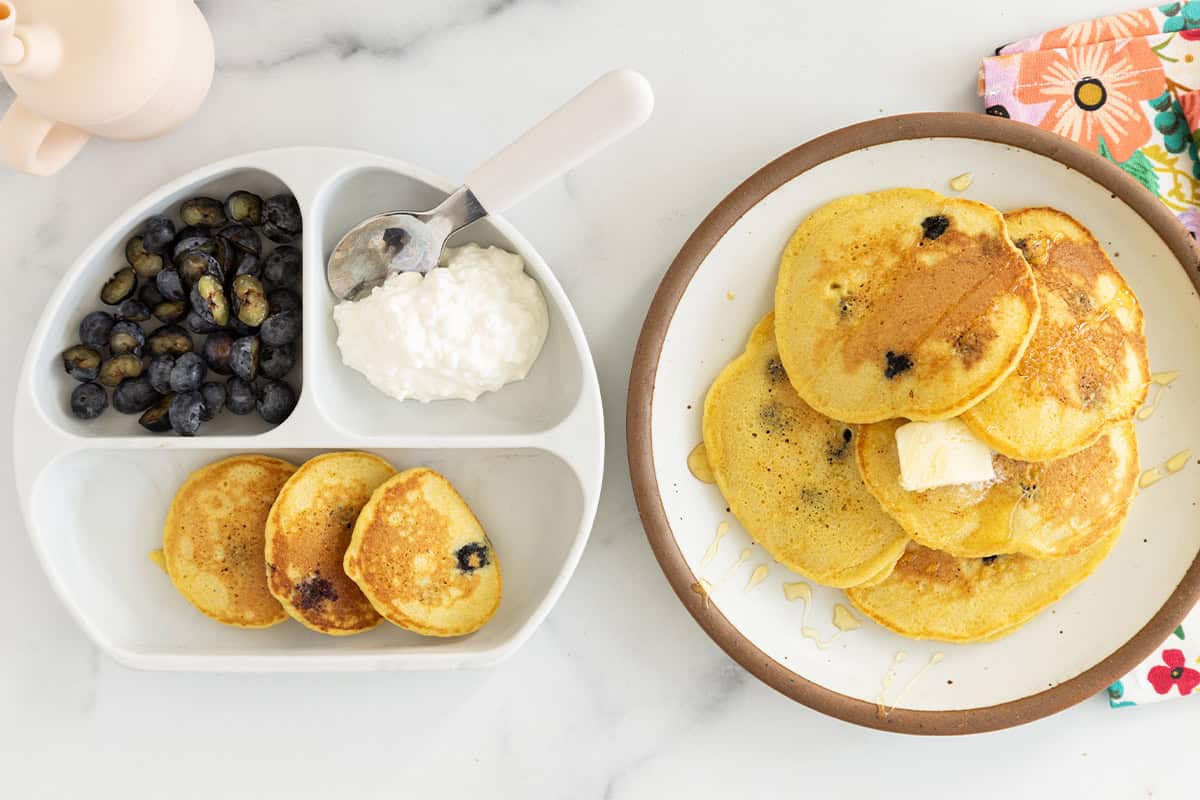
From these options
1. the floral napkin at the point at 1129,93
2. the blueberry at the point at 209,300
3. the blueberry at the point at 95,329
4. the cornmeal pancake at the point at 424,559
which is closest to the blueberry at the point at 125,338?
the blueberry at the point at 95,329

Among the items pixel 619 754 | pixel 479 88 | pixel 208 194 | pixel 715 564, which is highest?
pixel 479 88

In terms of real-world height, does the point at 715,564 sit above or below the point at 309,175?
below

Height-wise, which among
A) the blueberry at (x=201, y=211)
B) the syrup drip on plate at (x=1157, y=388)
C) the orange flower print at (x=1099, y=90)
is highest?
the orange flower print at (x=1099, y=90)

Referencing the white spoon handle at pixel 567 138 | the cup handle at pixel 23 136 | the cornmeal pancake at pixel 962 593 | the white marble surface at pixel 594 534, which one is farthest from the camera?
the white marble surface at pixel 594 534

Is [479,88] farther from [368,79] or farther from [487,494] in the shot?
[487,494]

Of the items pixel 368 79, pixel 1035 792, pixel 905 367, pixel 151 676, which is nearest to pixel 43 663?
pixel 151 676

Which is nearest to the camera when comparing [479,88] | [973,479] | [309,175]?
[973,479]

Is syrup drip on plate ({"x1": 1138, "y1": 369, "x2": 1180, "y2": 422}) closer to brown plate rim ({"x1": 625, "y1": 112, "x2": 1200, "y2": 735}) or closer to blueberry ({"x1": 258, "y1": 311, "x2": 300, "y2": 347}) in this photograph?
brown plate rim ({"x1": 625, "y1": 112, "x2": 1200, "y2": 735})

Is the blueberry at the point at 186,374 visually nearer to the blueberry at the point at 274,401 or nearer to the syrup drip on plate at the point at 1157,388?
the blueberry at the point at 274,401
